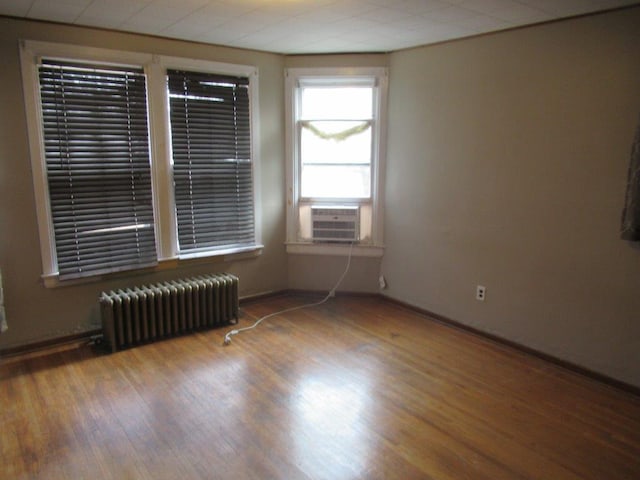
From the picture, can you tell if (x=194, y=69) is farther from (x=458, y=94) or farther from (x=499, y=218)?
(x=499, y=218)

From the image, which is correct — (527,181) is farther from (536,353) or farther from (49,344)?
(49,344)

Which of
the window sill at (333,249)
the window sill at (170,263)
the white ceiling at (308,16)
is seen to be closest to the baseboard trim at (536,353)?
the window sill at (333,249)

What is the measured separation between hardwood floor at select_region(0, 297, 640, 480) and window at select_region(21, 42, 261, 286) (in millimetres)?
868

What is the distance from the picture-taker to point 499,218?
344cm

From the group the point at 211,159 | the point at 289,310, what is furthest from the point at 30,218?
the point at 289,310

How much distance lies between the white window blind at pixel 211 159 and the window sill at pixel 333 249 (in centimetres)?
57

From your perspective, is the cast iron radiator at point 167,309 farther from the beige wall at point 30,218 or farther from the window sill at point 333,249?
the window sill at point 333,249

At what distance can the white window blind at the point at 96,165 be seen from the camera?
3.20m

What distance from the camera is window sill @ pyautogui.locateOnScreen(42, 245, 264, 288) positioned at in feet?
10.9

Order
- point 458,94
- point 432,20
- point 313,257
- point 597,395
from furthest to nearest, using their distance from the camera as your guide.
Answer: point 313,257, point 458,94, point 432,20, point 597,395

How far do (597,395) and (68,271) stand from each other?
380cm

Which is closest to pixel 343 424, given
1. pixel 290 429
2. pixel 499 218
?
pixel 290 429

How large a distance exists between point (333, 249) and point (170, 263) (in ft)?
5.22

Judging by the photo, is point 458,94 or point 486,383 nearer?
point 486,383
